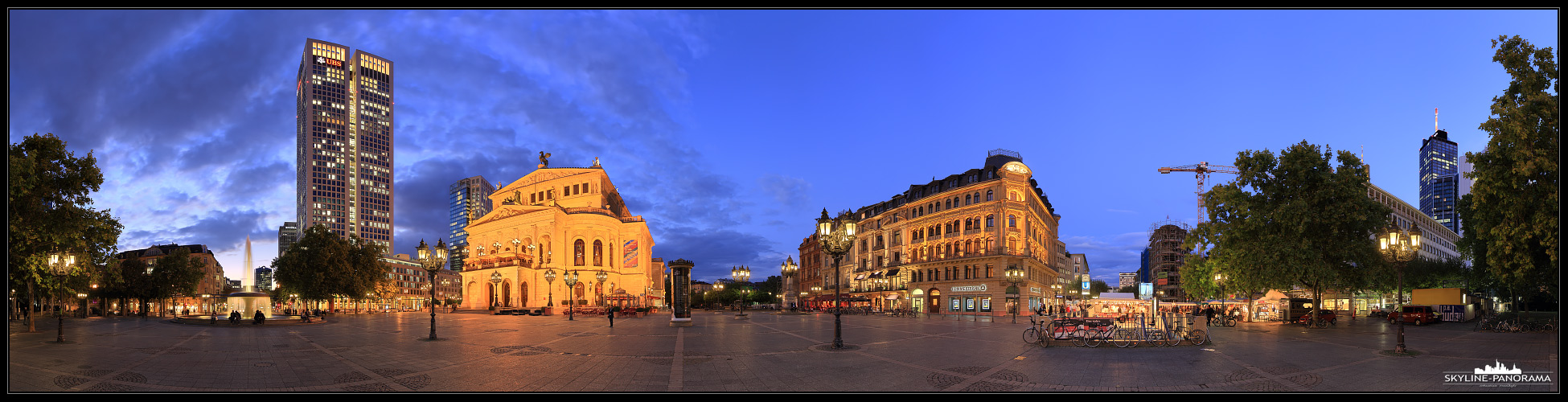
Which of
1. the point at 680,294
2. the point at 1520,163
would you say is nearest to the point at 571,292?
the point at 680,294

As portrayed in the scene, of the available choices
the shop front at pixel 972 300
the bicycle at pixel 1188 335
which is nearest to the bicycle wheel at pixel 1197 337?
the bicycle at pixel 1188 335

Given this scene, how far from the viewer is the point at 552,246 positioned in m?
81.2

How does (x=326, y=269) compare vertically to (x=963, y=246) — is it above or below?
below

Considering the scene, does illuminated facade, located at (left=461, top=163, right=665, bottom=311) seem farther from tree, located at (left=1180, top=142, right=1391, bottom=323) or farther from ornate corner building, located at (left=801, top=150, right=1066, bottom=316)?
tree, located at (left=1180, top=142, right=1391, bottom=323)

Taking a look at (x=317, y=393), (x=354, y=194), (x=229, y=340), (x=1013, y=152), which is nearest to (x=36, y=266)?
(x=229, y=340)

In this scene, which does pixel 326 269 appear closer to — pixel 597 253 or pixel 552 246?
pixel 552 246

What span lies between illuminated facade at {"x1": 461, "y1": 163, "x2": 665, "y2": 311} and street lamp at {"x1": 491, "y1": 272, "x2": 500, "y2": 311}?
0.70 feet

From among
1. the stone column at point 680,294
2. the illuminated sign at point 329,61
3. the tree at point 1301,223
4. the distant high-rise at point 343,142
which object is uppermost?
the illuminated sign at point 329,61

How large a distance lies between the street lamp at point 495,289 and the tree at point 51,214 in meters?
43.1

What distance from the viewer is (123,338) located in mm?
25016

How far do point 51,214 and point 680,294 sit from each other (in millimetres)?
24829

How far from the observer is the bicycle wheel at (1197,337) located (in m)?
21.4

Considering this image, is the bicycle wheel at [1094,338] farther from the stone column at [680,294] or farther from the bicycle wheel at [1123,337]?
the stone column at [680,294]

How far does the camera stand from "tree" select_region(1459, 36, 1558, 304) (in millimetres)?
19984
